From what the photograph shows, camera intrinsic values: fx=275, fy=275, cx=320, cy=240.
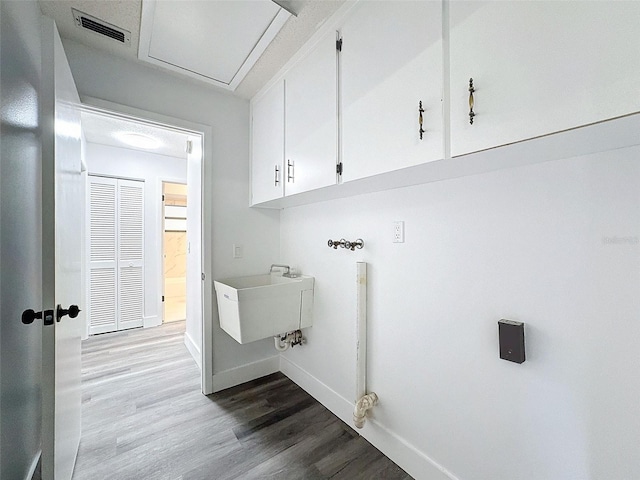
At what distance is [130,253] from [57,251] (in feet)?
10.0

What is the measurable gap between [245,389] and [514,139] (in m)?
2.40

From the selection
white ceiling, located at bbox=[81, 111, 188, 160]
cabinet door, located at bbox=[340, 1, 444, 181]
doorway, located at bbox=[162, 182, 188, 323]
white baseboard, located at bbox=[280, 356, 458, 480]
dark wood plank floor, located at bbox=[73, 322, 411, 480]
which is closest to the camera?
cabinet door, located at bbox=[340, 1, 444, 181]

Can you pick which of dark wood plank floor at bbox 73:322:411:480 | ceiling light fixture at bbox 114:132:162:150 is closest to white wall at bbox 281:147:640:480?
dark wood plank floor at bbox 73:322:411:480

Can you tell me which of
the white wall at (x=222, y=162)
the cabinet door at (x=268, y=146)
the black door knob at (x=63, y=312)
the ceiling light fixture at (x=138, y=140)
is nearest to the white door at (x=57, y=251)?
the black door knob at (x=63, y=312)

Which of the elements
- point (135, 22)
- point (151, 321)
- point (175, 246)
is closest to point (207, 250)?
point (135, 22)

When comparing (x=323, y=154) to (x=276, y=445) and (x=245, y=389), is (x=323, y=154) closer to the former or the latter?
(x=276, y=445)

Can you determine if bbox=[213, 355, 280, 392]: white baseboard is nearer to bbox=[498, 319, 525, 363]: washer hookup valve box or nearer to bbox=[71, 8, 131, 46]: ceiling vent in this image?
bbox=[498, 319, 525, 363]: washer hookup valve box

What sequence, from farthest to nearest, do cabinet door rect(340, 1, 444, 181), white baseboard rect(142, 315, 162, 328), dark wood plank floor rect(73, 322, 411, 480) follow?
white baseboard rect(142, 315, 162, 328) → dark wood plank floor rect(73, 322, 411, 480) → cabinet door rect(340, 1, 444, 181)

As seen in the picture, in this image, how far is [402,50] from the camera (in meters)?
1.13

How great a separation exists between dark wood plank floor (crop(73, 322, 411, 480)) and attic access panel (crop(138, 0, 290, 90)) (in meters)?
2.38

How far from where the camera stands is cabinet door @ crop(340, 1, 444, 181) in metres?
1.03

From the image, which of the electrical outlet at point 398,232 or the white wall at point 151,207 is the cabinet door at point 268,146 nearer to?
the electrical outlet at point 398,232

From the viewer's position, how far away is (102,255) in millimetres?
3547

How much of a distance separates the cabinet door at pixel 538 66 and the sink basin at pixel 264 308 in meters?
1.45
